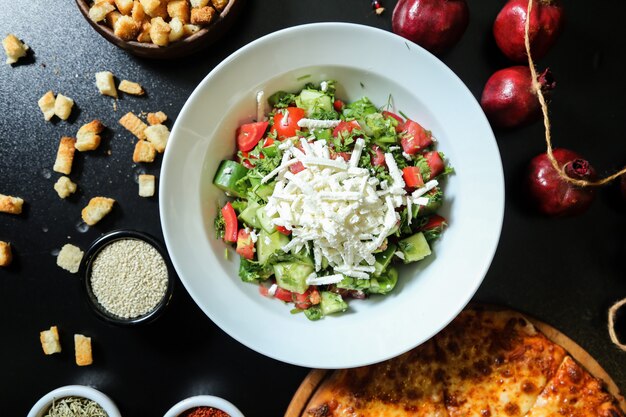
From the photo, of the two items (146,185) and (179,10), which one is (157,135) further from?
(179,10)

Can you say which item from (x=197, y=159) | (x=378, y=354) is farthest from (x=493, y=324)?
(x=197, y=159)

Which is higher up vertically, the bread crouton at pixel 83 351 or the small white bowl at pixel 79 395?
the bread crouton at pixel 83 351

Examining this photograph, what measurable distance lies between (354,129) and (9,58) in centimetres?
167

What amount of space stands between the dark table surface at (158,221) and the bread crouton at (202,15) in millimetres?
213

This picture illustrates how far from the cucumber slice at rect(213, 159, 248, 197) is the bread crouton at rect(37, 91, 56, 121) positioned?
91cm

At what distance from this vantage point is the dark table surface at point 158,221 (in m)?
2.65

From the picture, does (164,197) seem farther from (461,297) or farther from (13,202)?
(461,297)

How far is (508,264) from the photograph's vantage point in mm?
2721

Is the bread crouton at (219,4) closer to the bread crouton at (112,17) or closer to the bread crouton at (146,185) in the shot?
the bread crouton at (112,17)

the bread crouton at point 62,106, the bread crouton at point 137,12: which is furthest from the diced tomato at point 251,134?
the bread crouton at point 62,106

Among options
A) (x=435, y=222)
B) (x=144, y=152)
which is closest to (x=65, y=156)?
(x=144, y=152)

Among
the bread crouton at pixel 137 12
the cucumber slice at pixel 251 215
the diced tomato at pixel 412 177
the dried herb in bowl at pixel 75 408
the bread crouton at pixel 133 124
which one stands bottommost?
the dried herb in bowl at pixel 75 408

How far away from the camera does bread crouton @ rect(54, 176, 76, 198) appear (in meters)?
2.62

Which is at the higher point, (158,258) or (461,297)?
(461,297)
